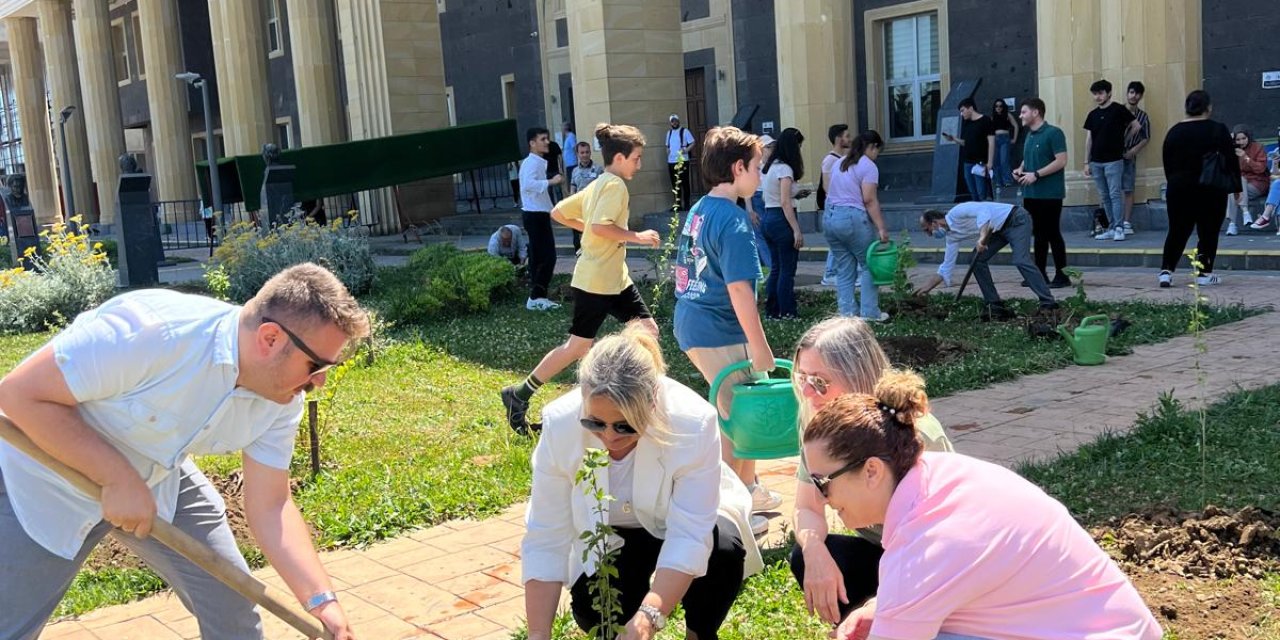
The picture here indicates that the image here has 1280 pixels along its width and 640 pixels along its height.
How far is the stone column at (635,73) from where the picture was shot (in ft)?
61.2

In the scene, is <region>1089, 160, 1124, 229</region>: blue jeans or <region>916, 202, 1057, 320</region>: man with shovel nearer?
<region>916, 202, 1057, 320</region>: man with shovel

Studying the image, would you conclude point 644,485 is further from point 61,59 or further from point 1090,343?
point 61,59

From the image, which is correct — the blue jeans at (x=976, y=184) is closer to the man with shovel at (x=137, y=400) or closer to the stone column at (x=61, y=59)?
the man with shovel at (x=137, y=400)

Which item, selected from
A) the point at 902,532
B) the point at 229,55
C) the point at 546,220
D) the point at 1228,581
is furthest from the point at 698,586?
the point at 229,55

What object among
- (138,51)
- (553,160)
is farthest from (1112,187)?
(138,51)

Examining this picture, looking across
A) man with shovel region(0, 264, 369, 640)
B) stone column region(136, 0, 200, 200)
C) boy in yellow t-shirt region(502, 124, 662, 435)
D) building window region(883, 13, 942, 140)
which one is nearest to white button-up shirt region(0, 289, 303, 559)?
man with shovel region(0, 264, 369, 640)

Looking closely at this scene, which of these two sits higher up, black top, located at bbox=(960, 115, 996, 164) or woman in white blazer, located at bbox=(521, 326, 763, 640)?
black top, located at bbox=(960, 115, 996, 164)

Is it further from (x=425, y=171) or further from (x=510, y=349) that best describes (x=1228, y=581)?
(x=425, y=171)

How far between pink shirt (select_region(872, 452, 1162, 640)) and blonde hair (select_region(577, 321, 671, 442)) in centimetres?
96

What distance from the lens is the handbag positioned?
10.2 m

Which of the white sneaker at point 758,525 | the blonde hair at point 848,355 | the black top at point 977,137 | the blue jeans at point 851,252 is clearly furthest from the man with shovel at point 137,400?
the black top at point 977,137

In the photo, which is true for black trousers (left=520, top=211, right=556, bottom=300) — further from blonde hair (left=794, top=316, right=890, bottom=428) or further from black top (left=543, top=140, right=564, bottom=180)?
blonde hair (left=794, top=316, right=890, bottom=428)

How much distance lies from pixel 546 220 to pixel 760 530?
7421mm

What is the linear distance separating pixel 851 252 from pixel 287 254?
24.6ft
